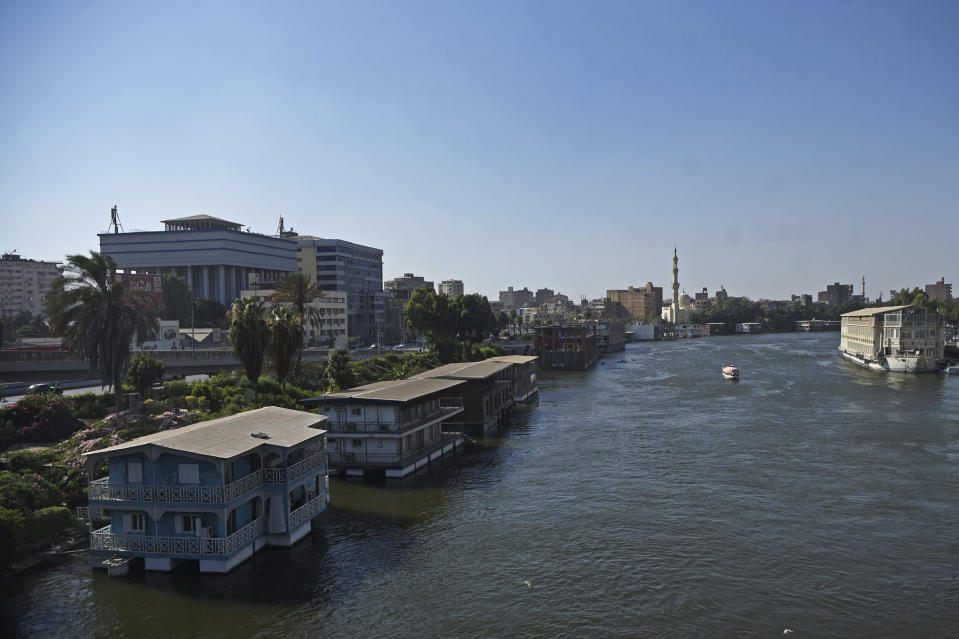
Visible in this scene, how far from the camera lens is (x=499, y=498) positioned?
136 ft

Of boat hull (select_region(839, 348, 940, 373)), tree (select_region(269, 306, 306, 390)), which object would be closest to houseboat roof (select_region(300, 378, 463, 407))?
tree (select_region(269, 306, 306, 390))

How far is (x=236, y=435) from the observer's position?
103 feet

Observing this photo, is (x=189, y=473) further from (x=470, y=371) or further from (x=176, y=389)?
(x=470, y=371)

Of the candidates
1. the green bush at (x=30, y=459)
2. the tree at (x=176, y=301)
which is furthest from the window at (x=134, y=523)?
the tree at (x=176, y=301)

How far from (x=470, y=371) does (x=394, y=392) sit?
824 inches

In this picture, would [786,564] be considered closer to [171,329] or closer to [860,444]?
[860,444]

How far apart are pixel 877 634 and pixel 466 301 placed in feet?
311

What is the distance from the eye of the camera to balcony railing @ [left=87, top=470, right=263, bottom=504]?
91.9 ft

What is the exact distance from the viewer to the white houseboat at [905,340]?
4368 inches

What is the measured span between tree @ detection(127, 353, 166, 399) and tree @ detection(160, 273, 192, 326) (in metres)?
86.1

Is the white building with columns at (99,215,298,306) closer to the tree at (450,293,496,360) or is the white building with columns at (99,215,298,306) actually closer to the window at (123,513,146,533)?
the tree at (450,293,496,360)

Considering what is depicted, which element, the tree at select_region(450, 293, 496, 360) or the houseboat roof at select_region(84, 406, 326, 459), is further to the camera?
the tree at select_region(450, 293, 496, 360)

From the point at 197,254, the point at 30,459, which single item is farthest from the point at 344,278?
the point at 30,459

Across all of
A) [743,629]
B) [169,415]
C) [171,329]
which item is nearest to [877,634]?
[743,629]
